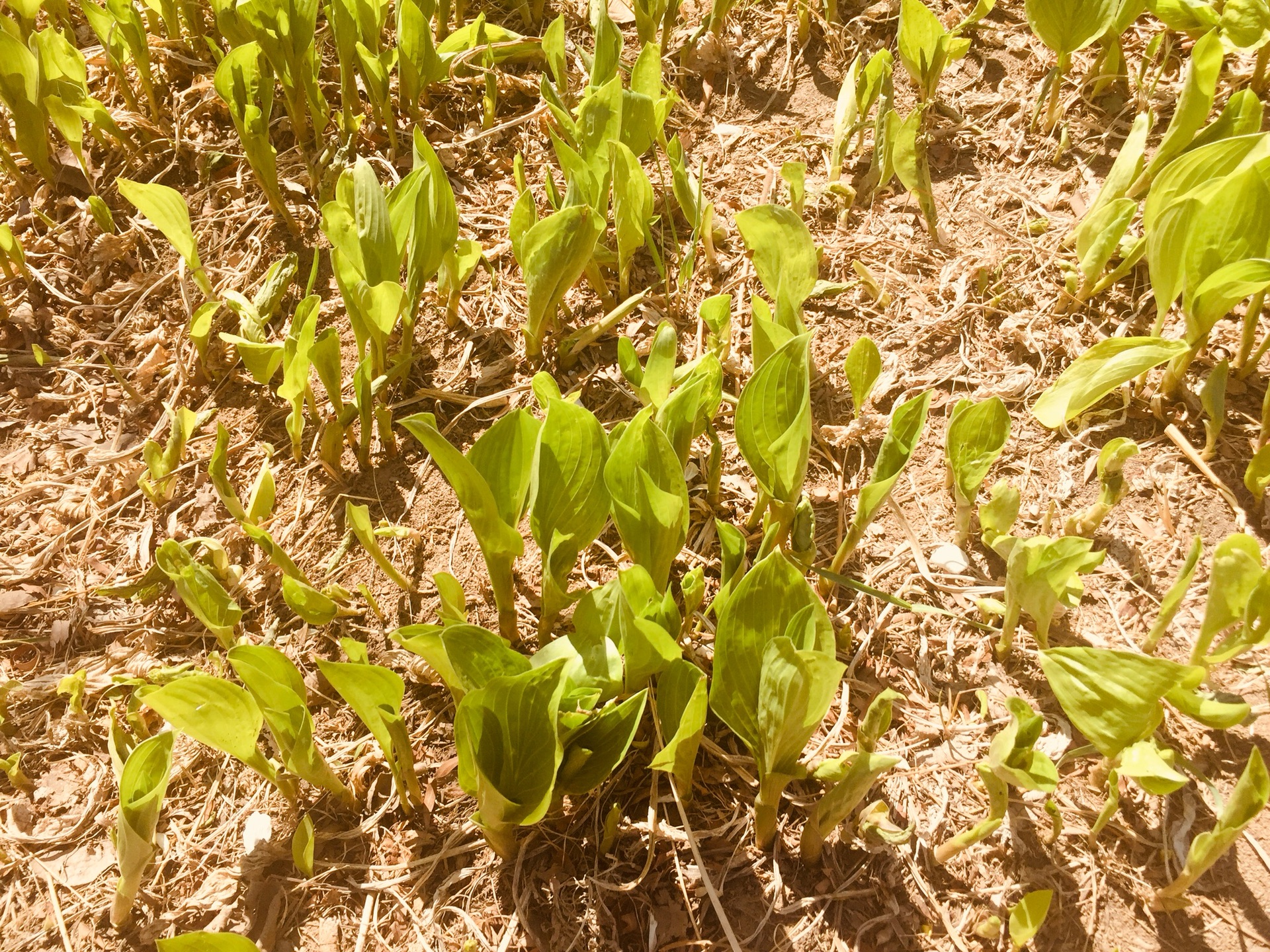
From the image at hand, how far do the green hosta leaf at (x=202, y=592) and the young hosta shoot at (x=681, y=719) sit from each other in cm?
63

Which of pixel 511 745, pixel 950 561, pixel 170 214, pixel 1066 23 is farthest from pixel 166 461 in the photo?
pixel 1066 23

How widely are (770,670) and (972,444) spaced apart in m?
0.59

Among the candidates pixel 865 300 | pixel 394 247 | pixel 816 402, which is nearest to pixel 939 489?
pixel 816 402

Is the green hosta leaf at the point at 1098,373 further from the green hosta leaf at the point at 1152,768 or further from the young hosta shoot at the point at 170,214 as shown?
the young hosta shoot at the point at 170,214

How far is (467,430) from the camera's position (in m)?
1.63

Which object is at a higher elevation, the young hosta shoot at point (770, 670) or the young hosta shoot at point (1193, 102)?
the young hosta shoot at point (1193, 102)

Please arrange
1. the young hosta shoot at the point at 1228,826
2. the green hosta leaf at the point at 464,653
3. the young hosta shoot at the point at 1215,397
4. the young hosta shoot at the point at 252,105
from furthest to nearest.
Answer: the young hosta shoot at the point at 252,105 < the young hosta shoot at the point at 1215,397 < the green hosta leaf at the point at 464,653 < the young hosta shoot at the point at 1228,826

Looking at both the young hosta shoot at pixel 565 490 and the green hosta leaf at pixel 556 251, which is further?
the green hosta leaf at pixel 556 251

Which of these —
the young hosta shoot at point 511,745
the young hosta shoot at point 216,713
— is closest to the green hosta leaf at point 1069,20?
the young hosta shoot at point 511,745

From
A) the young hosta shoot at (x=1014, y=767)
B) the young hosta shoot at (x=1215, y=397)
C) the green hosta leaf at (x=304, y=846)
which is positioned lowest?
the green hosta leaf at (x=304, y=846)

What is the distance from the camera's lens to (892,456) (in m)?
1.32

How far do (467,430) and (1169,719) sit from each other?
115cm

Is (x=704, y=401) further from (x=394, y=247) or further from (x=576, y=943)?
(x=576, y=943)

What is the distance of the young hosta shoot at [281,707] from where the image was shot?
3.69ft
